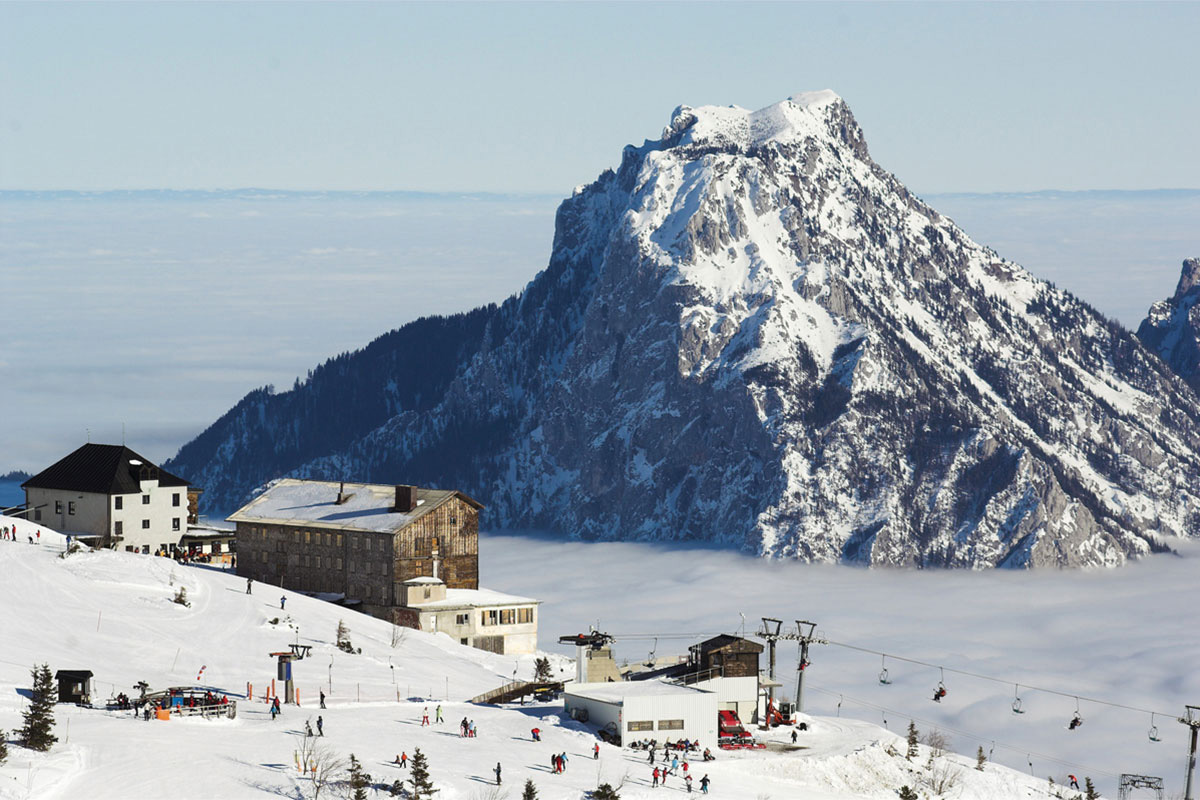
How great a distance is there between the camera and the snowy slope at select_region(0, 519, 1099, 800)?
10306cm

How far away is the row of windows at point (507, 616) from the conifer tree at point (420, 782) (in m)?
65.3

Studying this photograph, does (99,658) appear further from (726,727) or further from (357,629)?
(726,727)

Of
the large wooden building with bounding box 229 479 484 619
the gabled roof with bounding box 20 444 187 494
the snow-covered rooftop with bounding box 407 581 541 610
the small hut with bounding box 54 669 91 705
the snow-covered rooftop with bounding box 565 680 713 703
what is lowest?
the snow-covered rooftop with bounding box 565 680 713 703

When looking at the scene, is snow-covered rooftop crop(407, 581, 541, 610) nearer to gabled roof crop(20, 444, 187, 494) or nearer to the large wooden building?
the large wooden building

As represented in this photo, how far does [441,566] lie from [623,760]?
58.1 meters

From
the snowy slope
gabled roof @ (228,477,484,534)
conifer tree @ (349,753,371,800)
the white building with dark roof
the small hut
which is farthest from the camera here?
the white building with dark roof

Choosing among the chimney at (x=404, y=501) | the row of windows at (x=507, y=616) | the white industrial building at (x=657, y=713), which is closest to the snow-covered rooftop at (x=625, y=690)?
the white industrial building at (x=657, y=713)

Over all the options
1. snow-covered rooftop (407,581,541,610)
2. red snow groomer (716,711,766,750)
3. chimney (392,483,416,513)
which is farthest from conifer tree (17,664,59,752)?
chimney (392,483,416,513)

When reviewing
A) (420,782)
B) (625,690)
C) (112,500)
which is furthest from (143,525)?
(420,782)

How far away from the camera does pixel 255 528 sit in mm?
175125

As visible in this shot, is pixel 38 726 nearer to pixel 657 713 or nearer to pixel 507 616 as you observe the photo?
pixel 657 713

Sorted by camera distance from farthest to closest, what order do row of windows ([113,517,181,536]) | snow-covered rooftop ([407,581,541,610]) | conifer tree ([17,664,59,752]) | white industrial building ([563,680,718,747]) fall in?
row of windows ([113,517,181,536]), snow-covered rooftop ([407,581,541,610]), white industrial building ([563,680,718,747]), conifer tree ([17,664,59,752])

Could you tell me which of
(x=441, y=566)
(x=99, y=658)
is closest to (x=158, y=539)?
(x=441, y=566)

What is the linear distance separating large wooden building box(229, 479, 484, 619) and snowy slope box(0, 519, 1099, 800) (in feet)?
34.8
